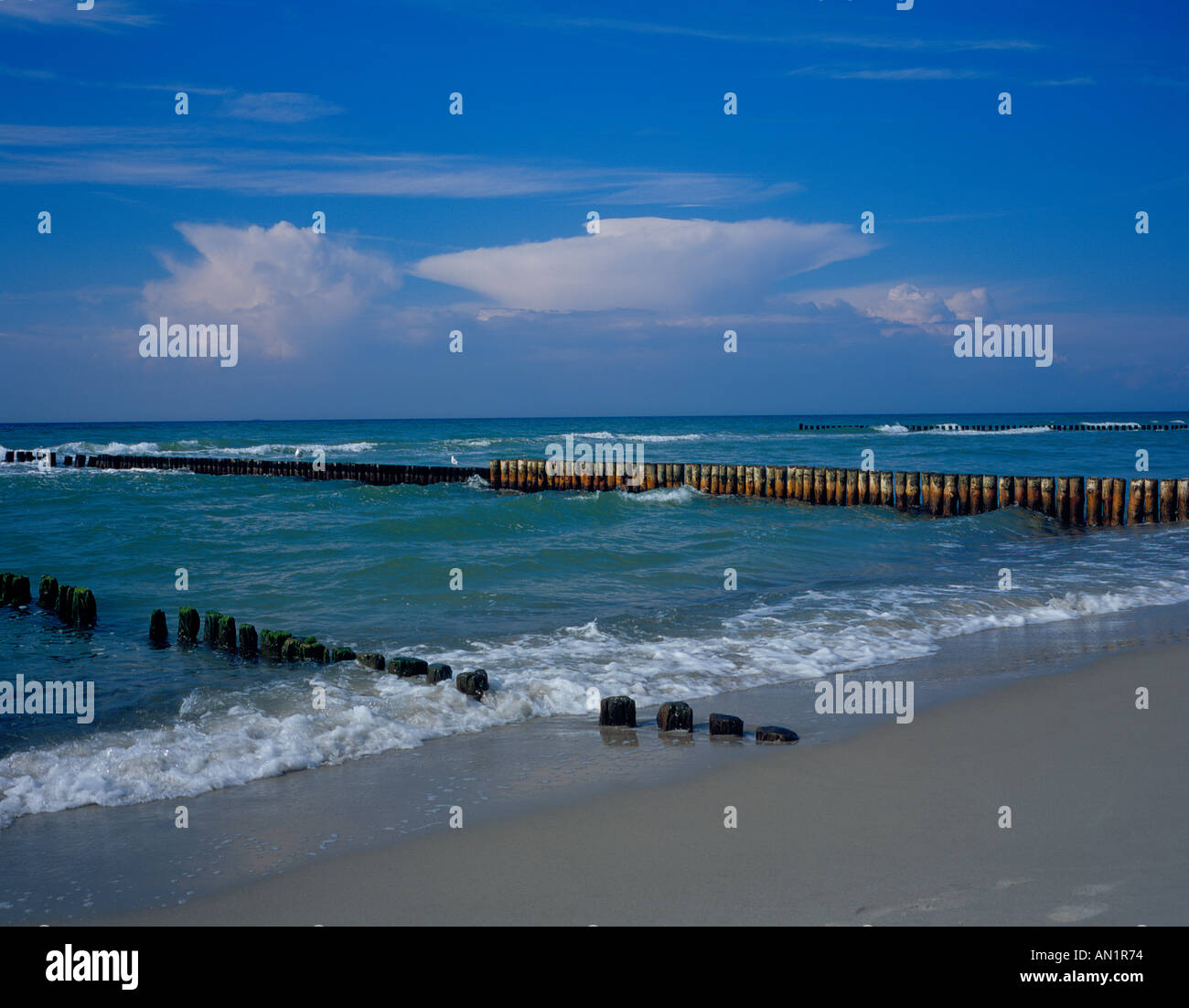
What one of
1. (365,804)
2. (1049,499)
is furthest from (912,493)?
(365,804)

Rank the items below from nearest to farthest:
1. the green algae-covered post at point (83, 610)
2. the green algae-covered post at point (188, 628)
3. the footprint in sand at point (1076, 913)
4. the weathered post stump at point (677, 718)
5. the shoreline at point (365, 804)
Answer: the footprint in sand at point (1076, 913)
the shoreline at point (365, 804)
the weathered post stump at point (677, 718)
the green algae-covered post at point (188, 628)
the green algae-covered post at point (83, 610)

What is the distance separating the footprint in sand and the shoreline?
2.25m

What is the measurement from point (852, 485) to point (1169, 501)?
7.11 meters

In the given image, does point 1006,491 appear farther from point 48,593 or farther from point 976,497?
point 48,593

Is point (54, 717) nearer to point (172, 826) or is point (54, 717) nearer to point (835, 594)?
point (172, 826)

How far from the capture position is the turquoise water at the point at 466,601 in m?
6.86

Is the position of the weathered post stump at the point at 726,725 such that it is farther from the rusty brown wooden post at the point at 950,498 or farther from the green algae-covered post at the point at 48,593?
the rusty brown wooden post at the point at 950,498

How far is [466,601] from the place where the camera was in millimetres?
12242

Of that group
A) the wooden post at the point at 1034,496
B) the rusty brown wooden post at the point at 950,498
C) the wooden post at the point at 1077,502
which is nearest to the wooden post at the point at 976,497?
the rusty brown wooden post at the point at 950,498

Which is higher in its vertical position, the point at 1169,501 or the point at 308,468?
the point at 308,468

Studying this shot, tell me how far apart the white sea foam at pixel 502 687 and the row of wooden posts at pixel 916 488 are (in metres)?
9.69

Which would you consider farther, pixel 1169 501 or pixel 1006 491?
pixel 1006 491
